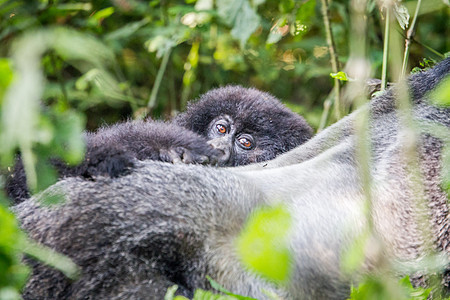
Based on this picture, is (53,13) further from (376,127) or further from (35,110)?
(35,110)

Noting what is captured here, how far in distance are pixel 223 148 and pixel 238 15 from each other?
798 mm

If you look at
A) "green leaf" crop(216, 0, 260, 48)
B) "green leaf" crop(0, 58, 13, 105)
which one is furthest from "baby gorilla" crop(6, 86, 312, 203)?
"green leaf" crop(0, 58, 13, 105)

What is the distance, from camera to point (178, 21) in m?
3.14

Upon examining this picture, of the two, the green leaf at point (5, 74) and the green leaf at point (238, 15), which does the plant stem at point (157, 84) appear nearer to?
the green leaf at point (238, 15)

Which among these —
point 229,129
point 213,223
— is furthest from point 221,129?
point 213,223

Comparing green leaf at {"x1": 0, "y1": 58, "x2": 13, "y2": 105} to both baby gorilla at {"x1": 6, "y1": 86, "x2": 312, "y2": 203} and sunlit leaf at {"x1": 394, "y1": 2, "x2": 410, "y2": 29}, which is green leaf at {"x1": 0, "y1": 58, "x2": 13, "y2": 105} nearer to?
baby gorilla at {"x1": 6, "y1": 86, "x2": 312, "y2": 203}

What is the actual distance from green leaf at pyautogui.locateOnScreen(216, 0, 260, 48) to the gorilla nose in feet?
2.07

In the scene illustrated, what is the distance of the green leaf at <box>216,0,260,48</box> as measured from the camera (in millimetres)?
2779

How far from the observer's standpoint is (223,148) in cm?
231

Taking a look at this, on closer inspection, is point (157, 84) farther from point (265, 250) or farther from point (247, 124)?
point (265, 250)

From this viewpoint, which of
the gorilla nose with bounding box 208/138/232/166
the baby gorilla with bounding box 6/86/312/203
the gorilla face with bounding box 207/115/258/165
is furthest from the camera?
Result: the gorilla face with bounding box 207/115/258/165

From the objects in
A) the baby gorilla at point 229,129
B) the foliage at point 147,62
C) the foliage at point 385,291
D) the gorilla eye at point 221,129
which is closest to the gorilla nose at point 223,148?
the baby gorilla at point 229,129

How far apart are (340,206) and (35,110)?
2.63 ft

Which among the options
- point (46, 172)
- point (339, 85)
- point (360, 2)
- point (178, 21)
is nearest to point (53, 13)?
point (178, 21)
